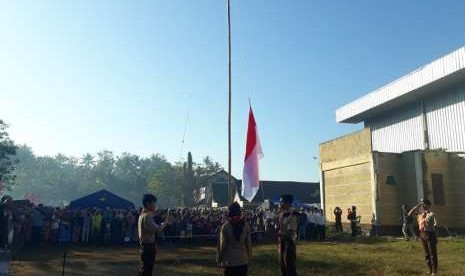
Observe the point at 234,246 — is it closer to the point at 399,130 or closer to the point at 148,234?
the point at 148,234

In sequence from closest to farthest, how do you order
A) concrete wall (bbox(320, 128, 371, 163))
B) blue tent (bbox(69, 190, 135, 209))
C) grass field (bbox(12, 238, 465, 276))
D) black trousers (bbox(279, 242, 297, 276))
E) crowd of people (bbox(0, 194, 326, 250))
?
black trousers (bbox(279, 242, 297, 276)), grass field (bbox(12, 238, 465, 276)), crowd of people (bbox(0, 194, 326, 250)), blue tent (bbox(69, 190, 135, 209)), concrete wall (bbox(320, 128, 371, 163))

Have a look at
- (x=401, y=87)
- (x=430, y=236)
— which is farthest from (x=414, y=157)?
(x=430, y=236)

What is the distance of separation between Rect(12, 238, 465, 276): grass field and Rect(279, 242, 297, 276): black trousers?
2910 millimetres

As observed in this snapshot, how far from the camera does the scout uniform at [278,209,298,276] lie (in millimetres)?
9875

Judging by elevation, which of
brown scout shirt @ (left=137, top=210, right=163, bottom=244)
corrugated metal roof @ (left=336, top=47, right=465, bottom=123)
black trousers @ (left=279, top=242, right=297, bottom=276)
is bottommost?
black trousers @ (left=279, top=242, right=297, bottom=276)

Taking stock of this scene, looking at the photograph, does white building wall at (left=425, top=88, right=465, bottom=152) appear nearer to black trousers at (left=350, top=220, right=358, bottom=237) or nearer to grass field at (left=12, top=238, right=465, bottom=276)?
black trousers at (left=350, top=220, right=358, bottom=237)

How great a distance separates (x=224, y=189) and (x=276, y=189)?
8.59 metres

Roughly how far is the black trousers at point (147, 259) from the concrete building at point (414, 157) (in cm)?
2112

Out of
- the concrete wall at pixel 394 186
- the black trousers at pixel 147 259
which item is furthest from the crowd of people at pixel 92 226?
the black trousers at pixel 147 259

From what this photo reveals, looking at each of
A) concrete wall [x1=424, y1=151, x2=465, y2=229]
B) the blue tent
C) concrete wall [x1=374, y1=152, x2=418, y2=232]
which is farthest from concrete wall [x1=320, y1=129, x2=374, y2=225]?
the blue tent

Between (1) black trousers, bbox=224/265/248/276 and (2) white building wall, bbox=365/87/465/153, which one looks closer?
(1) black trousers, bbox=224/265/248/276

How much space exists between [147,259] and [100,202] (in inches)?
626

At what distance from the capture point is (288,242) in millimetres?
10039

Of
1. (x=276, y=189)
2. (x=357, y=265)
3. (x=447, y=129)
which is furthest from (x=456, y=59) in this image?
(x=276, y=189)
